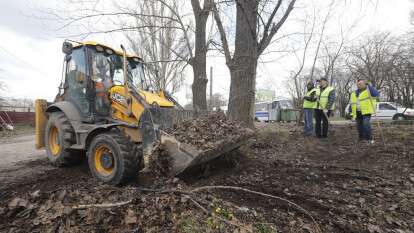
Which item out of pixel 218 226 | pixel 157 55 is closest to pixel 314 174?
pixel 218 226

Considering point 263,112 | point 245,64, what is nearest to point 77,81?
point 245,64

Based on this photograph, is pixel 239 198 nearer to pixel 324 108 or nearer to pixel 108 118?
pixel 108 118

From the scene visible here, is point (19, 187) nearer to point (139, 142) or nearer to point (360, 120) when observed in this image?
point (139, 142)

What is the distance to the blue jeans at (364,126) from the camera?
6184 millimetres

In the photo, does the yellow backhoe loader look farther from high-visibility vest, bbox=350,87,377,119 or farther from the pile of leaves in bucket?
high-visibility vest, bbox=350,87,377,119

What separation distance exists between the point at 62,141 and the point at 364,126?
652 cm

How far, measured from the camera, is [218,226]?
2.43 meters

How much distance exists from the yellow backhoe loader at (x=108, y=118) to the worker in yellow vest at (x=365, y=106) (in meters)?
3.78

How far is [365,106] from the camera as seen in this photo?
6.25m

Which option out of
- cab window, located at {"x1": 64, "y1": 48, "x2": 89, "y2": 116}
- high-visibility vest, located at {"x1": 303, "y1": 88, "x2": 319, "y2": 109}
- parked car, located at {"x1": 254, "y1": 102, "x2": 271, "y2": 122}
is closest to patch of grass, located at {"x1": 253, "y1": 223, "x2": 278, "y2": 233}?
cab window, located at {"x1": 64, "y1": 48, "x2": 89, "y2": 116}

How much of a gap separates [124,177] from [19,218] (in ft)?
4.24

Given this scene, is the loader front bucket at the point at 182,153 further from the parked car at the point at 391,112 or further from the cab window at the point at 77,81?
the parked car at the point at 391,112

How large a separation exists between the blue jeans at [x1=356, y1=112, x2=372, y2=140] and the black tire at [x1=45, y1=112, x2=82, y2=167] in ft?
20.7

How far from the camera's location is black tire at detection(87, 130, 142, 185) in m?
3.72
